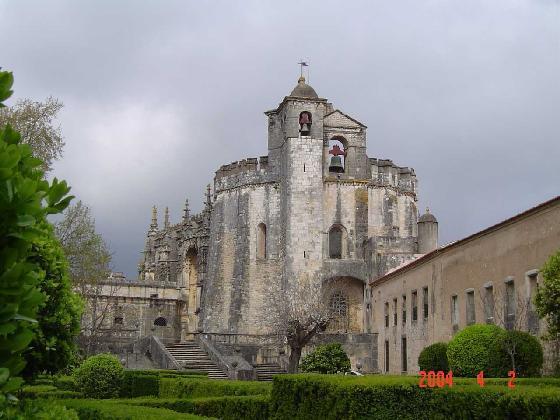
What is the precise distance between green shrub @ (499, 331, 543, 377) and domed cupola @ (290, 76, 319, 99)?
114ft

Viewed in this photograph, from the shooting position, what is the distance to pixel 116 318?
56.2m

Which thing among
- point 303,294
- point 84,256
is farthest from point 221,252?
point 84,256

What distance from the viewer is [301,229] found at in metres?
50.7

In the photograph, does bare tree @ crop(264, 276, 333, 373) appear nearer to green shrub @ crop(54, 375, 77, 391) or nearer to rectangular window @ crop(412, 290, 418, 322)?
rectangular window @ crop(412, 290, 418, 322)

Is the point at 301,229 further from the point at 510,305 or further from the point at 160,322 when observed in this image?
the point at 510,305

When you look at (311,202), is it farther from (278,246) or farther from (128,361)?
(128,361)

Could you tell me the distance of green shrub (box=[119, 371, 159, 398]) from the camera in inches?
1032

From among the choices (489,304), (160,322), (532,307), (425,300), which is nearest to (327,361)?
(425,300)

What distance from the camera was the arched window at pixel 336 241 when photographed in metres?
52.0

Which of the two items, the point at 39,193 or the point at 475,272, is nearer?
the point at 39,193

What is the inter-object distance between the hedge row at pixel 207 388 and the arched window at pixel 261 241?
2653 centimetres

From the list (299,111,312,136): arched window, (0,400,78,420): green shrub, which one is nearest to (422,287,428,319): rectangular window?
(299,111,312,136): arched window

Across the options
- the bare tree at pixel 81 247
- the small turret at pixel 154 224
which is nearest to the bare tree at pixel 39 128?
the bare tree at pixel 81 247

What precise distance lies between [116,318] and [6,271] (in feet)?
176
